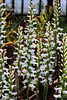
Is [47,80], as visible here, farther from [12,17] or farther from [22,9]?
[22,9]

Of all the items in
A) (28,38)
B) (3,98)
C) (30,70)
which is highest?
(28,38)

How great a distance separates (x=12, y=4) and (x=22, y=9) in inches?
8.1

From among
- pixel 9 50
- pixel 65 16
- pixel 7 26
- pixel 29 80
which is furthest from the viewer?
pixel 65 16

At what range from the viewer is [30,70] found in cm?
122

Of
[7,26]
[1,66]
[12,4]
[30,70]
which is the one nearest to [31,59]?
[30,70]

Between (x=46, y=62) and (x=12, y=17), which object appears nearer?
(x=46, y=62)

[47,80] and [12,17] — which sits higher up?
[12,17]

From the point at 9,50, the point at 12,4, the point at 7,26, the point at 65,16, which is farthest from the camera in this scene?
the point at 65,16

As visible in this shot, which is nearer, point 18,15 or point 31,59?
point 31,59

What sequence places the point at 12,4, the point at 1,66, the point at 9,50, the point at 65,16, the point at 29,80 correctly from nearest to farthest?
the point at 1,66 → the point at 29,80 → the point at 9,50 → the point at 12,4 → the point at 65,16

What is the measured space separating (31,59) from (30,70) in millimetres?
62

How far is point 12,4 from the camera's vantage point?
404 cm

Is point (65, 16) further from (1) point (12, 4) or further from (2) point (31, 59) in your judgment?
(2) point (31, 59)

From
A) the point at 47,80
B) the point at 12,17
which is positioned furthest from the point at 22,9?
the point at 47,80
